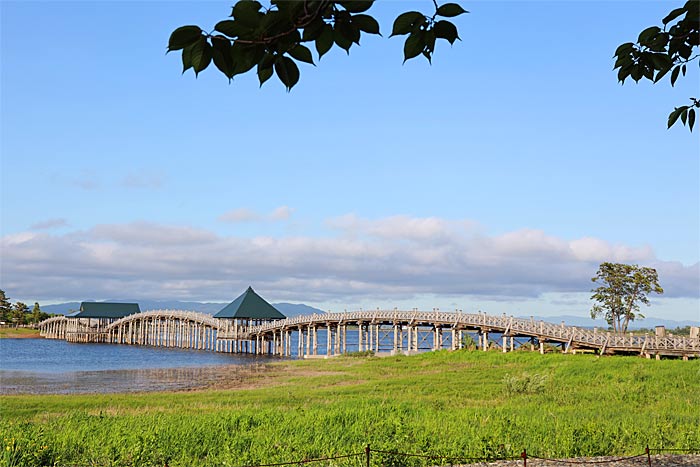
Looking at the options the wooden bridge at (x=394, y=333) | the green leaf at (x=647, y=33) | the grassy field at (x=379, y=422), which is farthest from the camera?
the wooden bridge at (x=394, y=333)

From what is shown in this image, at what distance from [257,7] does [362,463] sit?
9059 millimetres

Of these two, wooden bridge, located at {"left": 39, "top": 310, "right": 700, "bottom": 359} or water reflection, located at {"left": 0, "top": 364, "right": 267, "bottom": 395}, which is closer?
water reflection, located at {"left": 0, "top": 364, "right": 267, "bottom": 395}

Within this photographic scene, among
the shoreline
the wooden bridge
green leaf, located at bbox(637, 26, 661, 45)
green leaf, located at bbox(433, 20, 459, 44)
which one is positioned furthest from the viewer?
the shoreline

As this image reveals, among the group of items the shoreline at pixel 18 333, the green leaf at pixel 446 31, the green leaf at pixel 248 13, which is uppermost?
the green leaf at pixel 446 31

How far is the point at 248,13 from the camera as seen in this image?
8.73 ft

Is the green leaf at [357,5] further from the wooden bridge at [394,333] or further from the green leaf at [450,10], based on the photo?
the wooden bridge at [394,333]

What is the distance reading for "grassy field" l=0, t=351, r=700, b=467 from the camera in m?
11.7

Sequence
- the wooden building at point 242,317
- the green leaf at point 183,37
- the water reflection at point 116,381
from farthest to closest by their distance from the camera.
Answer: the wooden building at point 242,317 → the water reflection at point 116,381 → the green leaf at point 183,37

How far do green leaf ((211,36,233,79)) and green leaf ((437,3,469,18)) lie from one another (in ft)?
3.29

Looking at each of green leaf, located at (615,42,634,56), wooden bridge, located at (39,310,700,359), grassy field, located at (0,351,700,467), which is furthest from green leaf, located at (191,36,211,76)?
wooden bridge, located at (39,310,700,359)

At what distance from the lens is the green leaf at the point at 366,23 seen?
9.61ft

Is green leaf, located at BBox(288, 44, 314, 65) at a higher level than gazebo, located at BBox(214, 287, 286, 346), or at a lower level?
higher

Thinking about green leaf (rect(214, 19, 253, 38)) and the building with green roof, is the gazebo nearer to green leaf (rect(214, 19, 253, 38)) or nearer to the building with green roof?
the building with green roof

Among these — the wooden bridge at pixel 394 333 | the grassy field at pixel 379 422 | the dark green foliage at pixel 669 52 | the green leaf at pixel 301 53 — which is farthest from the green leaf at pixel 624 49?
the wooden bridge at pixel 394 333
